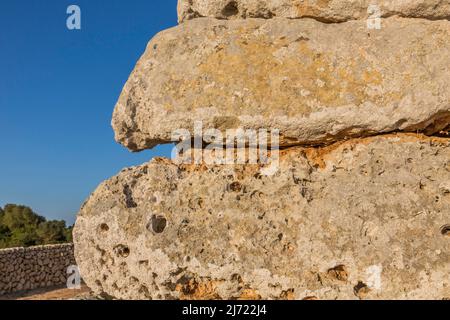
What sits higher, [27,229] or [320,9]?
[320,9]

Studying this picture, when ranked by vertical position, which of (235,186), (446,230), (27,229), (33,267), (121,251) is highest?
(235,186)

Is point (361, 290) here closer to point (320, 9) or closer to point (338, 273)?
point (338, 273)

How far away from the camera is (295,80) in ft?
12.7

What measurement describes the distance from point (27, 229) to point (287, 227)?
74.4ft

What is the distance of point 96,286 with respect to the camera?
4.01 metres

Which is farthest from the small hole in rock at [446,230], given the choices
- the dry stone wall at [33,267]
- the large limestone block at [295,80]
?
the dry stone wall at [33,267]

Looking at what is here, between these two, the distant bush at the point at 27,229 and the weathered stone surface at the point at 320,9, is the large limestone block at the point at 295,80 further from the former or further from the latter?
the distant bush at the point at 27,229

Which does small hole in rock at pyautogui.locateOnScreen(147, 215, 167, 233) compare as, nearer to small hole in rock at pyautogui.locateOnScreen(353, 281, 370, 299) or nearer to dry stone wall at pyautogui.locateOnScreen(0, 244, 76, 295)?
small hole in rock at pyautogui.locateOnScreen(353, 281, 370, 299)

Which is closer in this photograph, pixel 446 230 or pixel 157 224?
pixel 446 230

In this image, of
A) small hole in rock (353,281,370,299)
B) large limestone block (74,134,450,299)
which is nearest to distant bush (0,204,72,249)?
large limestone block (74,134,450,299)

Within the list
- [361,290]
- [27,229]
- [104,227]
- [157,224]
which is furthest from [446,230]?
[27,229]

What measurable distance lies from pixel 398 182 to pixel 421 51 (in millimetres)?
1165

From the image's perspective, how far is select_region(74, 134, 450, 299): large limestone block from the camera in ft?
11.1
